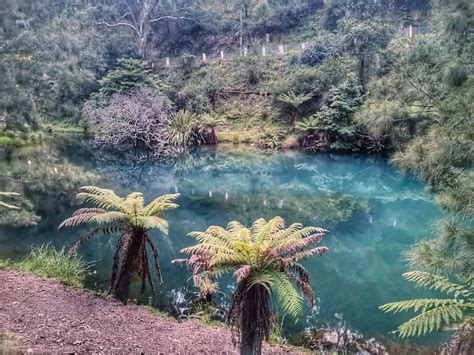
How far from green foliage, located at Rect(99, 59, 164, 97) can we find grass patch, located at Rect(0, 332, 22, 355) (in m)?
23.1

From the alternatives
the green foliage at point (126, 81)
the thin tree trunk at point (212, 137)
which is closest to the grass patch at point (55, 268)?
the thin tree trunk at point (212, 137)

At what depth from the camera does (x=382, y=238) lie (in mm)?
10625

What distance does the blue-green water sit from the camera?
296 inches

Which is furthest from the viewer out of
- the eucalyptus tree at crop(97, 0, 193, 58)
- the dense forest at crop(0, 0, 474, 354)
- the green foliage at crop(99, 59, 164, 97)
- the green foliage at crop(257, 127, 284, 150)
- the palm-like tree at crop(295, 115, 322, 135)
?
the eucalyptus tree at crop(97, 0, 193, 58)

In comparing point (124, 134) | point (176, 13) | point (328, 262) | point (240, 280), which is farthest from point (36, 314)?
point (176, 13)

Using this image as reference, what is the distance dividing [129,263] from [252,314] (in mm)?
2467

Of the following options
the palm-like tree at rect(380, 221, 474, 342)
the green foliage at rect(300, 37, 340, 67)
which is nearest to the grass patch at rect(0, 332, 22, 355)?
the palm-like tree at rect(380, 221, 474, 342)

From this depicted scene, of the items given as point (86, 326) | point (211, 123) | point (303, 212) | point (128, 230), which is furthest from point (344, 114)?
point (86, 326)

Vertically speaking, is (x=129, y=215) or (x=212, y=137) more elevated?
(x=129, y=215)

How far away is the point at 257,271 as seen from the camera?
4168 millimetres

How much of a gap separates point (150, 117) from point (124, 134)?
1.72 metres

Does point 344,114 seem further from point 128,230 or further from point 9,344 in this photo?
point 9,344

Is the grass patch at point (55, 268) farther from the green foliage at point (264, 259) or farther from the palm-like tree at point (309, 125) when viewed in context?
the palm-like tree at point (309, 125)

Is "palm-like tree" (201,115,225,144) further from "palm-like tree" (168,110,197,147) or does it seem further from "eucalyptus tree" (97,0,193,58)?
"eucalyptus tree" (97,0,193,58)
